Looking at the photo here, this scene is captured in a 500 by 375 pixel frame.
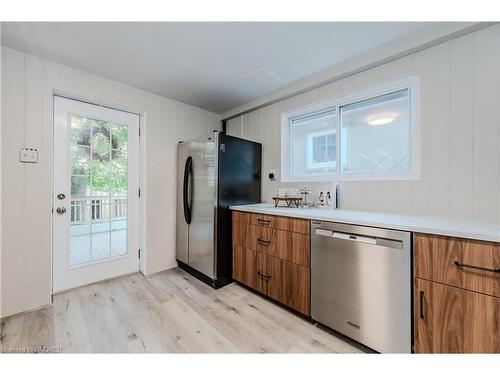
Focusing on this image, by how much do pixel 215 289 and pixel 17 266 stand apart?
1.77 meters

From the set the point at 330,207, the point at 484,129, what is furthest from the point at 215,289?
the point at 484,129

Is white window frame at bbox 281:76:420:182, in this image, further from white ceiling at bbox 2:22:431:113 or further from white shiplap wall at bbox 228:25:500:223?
white ceiling at bbox 2:22:431:113

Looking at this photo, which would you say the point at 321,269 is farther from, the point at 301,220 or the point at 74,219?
the point at 74,219

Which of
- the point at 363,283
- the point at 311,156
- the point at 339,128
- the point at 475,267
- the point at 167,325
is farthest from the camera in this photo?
the point at 311,156

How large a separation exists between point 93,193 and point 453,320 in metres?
3.17

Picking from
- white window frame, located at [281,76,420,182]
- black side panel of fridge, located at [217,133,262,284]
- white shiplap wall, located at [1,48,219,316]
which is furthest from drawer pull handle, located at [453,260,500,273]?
white shiplap wall, located at [1,48,219,316]

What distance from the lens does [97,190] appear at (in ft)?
7.88

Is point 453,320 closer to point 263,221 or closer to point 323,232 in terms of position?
point 323,232

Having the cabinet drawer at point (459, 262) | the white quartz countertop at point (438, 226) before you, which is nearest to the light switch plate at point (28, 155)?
the white quartz countertop at point (438, 226)

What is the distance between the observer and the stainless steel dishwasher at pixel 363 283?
127cm

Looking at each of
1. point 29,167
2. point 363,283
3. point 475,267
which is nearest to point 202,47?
point 29,167

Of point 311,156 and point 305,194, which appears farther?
point 311,156

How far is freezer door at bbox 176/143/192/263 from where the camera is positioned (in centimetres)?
267

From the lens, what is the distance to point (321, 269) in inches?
64.7
